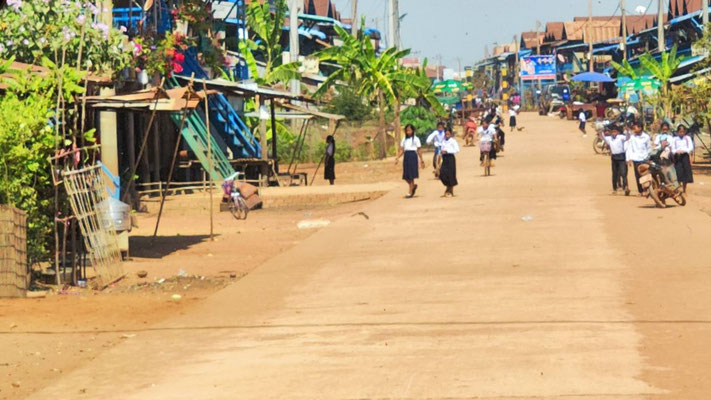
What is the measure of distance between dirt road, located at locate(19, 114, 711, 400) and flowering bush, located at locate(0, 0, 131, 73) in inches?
160

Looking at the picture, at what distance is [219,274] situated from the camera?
15711mm

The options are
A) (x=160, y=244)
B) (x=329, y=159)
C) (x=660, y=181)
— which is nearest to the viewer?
(x=160, y=244)

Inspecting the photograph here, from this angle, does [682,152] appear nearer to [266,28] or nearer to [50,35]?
[50,35]

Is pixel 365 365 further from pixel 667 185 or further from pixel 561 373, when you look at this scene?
pixel 667 185

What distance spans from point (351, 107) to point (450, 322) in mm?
42428

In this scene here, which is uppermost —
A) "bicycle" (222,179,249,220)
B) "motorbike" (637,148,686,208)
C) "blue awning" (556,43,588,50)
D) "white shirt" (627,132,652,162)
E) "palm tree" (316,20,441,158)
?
"blue awning" (556,43,588,50)

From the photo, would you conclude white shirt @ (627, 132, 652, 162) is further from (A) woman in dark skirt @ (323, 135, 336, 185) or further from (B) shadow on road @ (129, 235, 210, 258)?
(A) woman in dark skirt @ (323, 135, 336, 185)

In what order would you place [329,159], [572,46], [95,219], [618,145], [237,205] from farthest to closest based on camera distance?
[572,46] < [329,159] < [618,145] < [237,205] < [95,219]

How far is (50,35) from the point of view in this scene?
54.7 ft

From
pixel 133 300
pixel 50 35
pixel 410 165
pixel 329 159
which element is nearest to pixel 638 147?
pixel 410 165

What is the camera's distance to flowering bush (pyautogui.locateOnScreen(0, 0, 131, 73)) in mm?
Result: 16703

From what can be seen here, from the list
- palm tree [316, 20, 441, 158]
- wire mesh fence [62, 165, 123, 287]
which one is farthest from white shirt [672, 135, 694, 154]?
palm tree [316, 20, 441, 158]

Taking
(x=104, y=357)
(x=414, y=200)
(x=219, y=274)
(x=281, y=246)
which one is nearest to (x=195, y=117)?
(x=414, y=200)

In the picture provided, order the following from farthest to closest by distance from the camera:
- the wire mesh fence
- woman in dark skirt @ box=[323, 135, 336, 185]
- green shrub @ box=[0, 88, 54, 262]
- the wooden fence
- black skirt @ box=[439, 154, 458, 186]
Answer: woman in dark skirt @ box=[323, 135, 336, 185] → black skirt @ box=[439, 154, 458, 186] → the wire mesh fence → green shrub @ box=[0, 88, 54, 262] → the wooden fence
